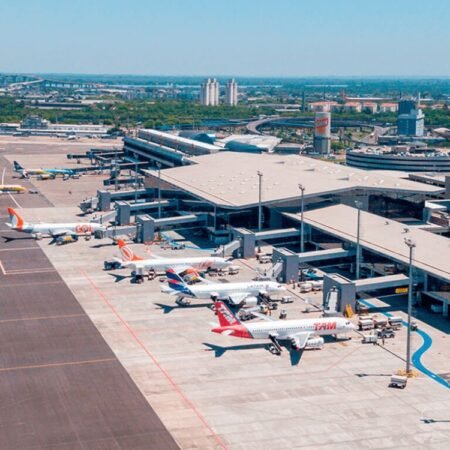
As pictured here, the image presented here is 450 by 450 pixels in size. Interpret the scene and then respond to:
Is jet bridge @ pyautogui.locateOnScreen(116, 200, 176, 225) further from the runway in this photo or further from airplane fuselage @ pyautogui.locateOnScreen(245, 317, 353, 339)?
airplane fuselage @ pyautogui.locateOnScreen(245, 317, 353, 339)

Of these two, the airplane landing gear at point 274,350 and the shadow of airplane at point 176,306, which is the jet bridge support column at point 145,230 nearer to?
the shadow of airplane at point 176,306

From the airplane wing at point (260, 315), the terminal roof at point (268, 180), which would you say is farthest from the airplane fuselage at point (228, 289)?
the terminal roof at point (268, 180)

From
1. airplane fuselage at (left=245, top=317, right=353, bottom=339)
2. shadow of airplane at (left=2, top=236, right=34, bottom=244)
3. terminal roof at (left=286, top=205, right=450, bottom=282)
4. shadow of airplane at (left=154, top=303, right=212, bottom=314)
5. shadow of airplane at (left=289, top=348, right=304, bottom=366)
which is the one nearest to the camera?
shadow of airplane at (left=289, top=348, right=304, bottom=366)

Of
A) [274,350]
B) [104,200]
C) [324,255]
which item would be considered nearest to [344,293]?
[274,350]

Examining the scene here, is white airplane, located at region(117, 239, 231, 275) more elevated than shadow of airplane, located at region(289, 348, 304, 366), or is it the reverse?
white airplane, located at region(117, 239, 231, 275)

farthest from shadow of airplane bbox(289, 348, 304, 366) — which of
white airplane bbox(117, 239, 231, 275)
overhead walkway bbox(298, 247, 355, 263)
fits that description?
white airplane bbox(117, 239, 231, 275)

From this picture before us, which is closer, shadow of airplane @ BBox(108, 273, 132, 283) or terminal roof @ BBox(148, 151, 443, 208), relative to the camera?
shadow of airplane @ BBox(108, 273, 132, 283)

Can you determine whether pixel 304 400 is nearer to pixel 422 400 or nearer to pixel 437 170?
pixel 422 400

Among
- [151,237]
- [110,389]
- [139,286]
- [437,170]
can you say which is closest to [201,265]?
[139,286]
